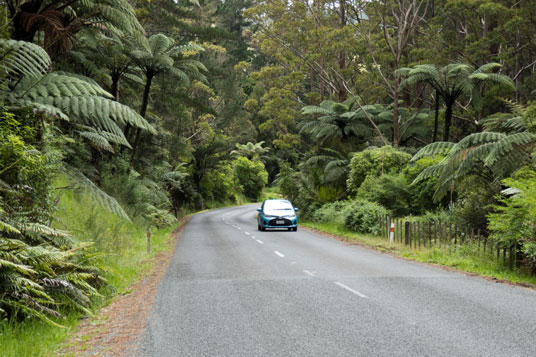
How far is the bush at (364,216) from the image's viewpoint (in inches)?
810

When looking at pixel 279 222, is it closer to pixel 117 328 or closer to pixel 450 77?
pixel 450 77

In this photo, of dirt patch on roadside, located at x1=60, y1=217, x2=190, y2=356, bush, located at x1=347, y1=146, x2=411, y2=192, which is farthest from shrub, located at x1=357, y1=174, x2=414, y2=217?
dirt patch on roadside, located at x1=60, y1=217, x2=190, y2=356

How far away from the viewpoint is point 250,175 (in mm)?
71625

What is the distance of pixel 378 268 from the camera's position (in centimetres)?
1158

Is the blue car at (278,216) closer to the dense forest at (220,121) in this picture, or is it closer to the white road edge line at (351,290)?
the dense forest at (220,121)

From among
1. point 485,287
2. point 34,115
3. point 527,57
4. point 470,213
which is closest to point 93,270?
point 34,115

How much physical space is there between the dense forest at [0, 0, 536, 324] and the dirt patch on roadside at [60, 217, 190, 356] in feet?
1.36

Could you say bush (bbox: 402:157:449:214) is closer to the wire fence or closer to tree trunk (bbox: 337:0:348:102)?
the wire fence

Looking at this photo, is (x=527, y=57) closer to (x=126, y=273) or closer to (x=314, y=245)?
(x=314, y=245)

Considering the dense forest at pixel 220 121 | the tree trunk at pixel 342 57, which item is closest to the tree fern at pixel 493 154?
the dense forest at pixel 220 121

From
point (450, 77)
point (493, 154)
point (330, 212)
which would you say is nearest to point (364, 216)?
point (330, 212)

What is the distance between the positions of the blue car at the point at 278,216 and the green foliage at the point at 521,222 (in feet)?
44.1

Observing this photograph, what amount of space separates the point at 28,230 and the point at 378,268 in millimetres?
7815

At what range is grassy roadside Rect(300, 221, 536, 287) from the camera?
Answer: 10469 millimetres
